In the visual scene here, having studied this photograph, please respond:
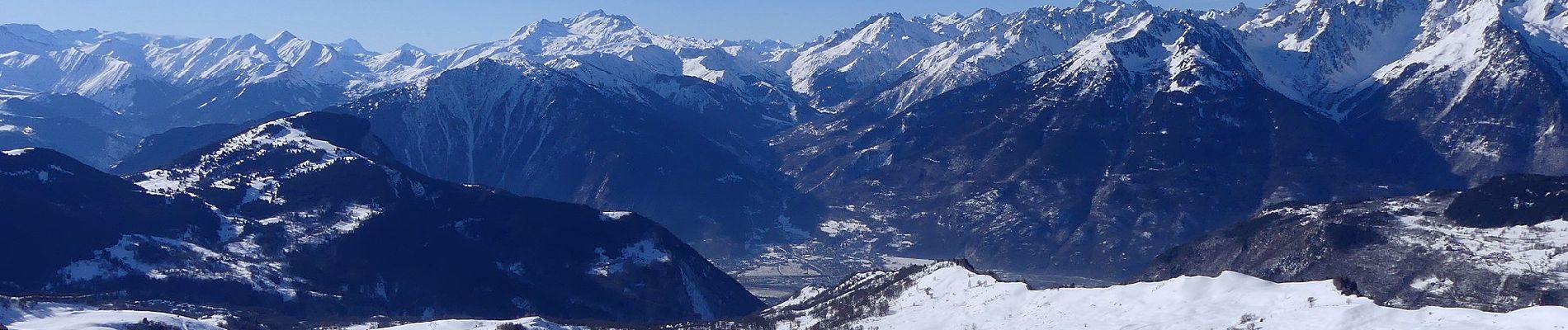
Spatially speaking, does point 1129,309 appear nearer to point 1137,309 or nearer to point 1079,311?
point 1137,309

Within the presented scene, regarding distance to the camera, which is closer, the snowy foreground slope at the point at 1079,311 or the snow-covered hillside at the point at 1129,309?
the snow-covered hillside at the point at 1129,309

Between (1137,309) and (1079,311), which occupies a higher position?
(1079,311)

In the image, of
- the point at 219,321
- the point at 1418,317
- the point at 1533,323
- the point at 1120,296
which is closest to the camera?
the point at 1533,323

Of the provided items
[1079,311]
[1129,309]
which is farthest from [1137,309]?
[1079,311]

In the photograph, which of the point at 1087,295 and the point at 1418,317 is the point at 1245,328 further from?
the point at 1087,295

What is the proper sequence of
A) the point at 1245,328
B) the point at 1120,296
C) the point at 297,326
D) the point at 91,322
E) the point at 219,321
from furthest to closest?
the point at 297,326 → the point at 219,321 → the point at 91,322 → the point at 1120,296 → the point at 1245,328

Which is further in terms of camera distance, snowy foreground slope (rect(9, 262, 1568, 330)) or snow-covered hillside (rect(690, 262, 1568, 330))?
snowy foreground slope (rect(9, 262, 1568, 330))

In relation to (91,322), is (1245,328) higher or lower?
lower

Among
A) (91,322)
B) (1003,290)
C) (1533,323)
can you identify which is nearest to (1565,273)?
(1003,290)
